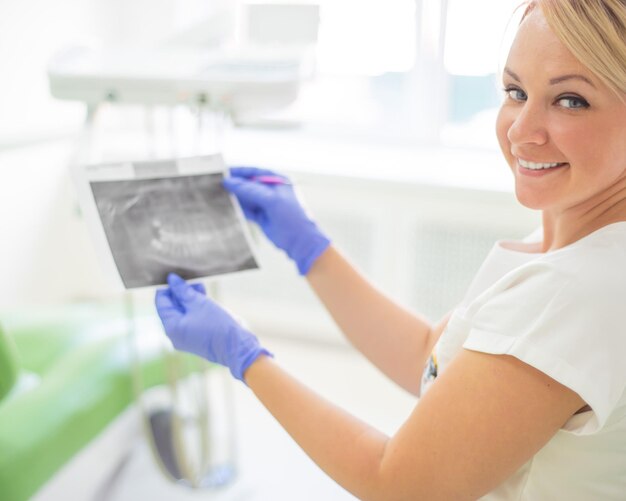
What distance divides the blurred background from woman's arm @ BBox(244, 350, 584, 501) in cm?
133

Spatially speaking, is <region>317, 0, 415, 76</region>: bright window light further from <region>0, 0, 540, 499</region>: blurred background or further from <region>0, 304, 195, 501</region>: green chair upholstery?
<region>0, 304, 195, 501</region>: green chair upholstery

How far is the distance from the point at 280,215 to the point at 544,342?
74 cm

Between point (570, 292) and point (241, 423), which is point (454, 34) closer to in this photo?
point (241, 423)

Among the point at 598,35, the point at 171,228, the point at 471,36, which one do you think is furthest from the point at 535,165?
the point at 471,36

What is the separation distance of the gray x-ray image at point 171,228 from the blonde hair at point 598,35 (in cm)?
77

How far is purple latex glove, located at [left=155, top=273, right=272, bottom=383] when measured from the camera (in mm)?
1143

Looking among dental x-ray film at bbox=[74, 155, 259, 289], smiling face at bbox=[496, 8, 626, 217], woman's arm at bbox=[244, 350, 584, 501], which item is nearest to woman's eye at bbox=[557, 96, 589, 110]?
smiling face at bbox=[496, 8, 626, 217]

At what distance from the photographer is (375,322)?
134cm

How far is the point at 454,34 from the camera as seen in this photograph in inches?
118

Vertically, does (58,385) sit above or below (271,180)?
below

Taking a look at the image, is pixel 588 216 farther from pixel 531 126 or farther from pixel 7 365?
pixel 7 365

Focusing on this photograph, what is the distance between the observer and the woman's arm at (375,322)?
1.30 meters

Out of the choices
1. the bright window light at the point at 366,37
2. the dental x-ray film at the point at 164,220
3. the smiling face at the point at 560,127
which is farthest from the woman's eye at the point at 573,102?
the bright window light at the point at 366,37

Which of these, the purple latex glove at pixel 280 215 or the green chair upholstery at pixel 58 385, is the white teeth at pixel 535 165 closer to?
the purple latex glove at pixel 280 215
